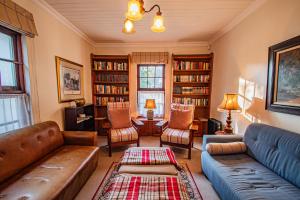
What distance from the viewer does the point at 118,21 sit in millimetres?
2768

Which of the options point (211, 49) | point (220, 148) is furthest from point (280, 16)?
point (211, 49)

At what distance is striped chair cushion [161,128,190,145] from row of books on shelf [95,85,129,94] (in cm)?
175

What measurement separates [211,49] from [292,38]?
235 cm

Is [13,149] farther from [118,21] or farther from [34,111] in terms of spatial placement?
[118,21]

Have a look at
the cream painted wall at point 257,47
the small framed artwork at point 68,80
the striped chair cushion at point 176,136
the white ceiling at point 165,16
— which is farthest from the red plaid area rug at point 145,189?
the white ceiling at point 165,16

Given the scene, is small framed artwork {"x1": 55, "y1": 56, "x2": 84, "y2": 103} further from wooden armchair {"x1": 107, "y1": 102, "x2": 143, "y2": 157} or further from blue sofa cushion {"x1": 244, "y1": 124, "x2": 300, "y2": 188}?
blue sofa cushion {"x1": 244, "y1": 124, "x2": 300, "y2": 188}

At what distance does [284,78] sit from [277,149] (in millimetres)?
832

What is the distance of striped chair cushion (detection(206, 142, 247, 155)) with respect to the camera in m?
1.95

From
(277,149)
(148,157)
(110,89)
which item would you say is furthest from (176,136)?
(110,89)

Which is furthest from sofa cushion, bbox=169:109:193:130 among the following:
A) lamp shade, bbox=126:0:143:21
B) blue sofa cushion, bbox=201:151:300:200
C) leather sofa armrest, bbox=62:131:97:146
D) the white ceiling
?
lamp shade, bbox=126:0:143:21

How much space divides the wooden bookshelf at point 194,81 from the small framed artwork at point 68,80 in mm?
2326

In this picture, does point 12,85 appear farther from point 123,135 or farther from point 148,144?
point 148,144

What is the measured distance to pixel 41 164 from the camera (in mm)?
1686

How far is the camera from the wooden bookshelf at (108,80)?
Result: 396cm
